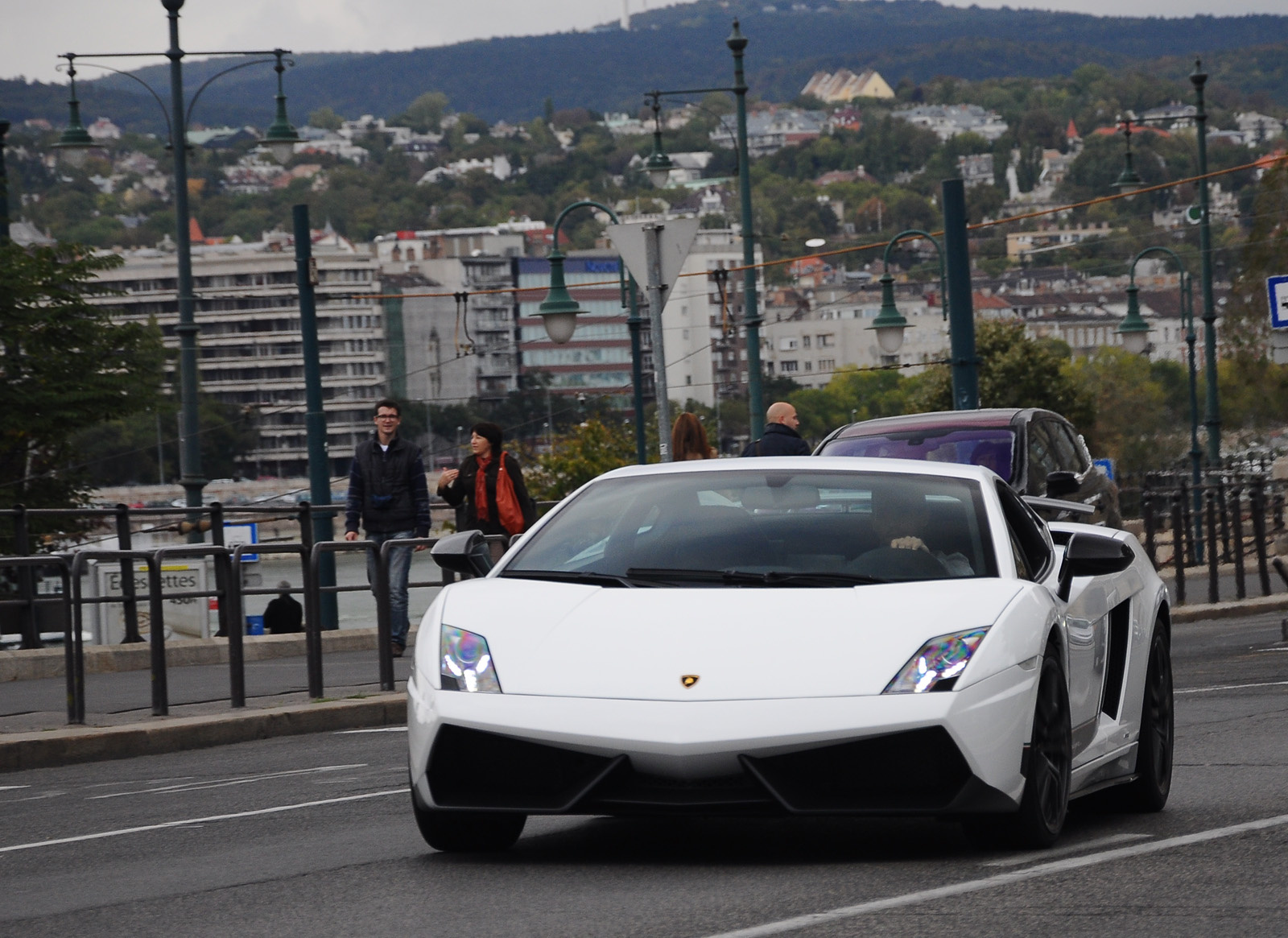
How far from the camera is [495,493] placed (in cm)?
1733

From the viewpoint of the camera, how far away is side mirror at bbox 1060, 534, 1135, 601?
23.6 feet

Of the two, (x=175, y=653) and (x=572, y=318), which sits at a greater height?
(x=572, y=318)

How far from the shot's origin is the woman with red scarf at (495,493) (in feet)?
56.6

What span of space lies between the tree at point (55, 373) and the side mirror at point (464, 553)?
21.1 m

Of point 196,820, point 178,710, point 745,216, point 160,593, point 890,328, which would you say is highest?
point 745,216

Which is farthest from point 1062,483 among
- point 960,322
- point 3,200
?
point 3,200

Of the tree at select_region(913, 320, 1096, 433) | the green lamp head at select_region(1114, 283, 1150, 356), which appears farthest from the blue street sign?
the tree at select_region(913, 320, 1096, 433)

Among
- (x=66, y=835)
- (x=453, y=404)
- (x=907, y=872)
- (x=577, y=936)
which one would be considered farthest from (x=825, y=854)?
(x=453, y=404)

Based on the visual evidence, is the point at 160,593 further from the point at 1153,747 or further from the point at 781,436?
the point at 1153,747

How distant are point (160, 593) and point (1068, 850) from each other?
8146 millimetres

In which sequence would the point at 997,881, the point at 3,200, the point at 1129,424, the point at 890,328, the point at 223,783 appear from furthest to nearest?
the point at 1129,424
the point at 890,328
the point at 3,200
the point at 223,783
the point at 997,881

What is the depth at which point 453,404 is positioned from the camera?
560 ft

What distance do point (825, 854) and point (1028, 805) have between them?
25.0 inches

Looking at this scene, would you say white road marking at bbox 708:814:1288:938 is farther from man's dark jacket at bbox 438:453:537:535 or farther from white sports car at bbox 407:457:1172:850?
man's dark jacket at bbox 438:453:537:535
